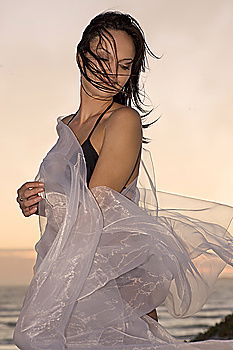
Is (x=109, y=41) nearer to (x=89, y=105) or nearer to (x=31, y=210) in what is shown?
(x=89, y=105)

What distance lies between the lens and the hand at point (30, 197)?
241 centimetres

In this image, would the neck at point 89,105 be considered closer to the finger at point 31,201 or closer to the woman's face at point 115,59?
the woman's face at point 115,59

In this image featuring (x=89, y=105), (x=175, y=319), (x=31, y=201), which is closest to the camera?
(x=31, y=201)

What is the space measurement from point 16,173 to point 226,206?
830cm

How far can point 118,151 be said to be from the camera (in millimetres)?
2396

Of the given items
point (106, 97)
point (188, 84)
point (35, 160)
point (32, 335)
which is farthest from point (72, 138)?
point (35, 160)

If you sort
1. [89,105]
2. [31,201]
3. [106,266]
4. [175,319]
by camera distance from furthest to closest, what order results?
1. [175,319]
2. [89,105]
3. [31,201]
4. [106,266]

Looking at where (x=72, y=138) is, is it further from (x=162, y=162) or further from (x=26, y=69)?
(x=26, y=69)

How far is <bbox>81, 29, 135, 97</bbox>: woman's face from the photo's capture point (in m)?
2.47

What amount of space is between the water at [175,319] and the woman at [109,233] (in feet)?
49.5

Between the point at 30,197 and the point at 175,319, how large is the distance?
58.6ft

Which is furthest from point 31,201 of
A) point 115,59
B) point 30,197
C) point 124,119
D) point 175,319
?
point 175,319

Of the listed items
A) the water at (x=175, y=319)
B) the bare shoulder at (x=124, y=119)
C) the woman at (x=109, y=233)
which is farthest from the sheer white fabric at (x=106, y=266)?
the water at (x=175, y=319)

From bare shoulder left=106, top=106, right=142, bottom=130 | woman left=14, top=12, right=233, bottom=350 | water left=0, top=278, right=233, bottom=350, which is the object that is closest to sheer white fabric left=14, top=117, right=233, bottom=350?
woman left=14, top=12, right=233, bottom=350
